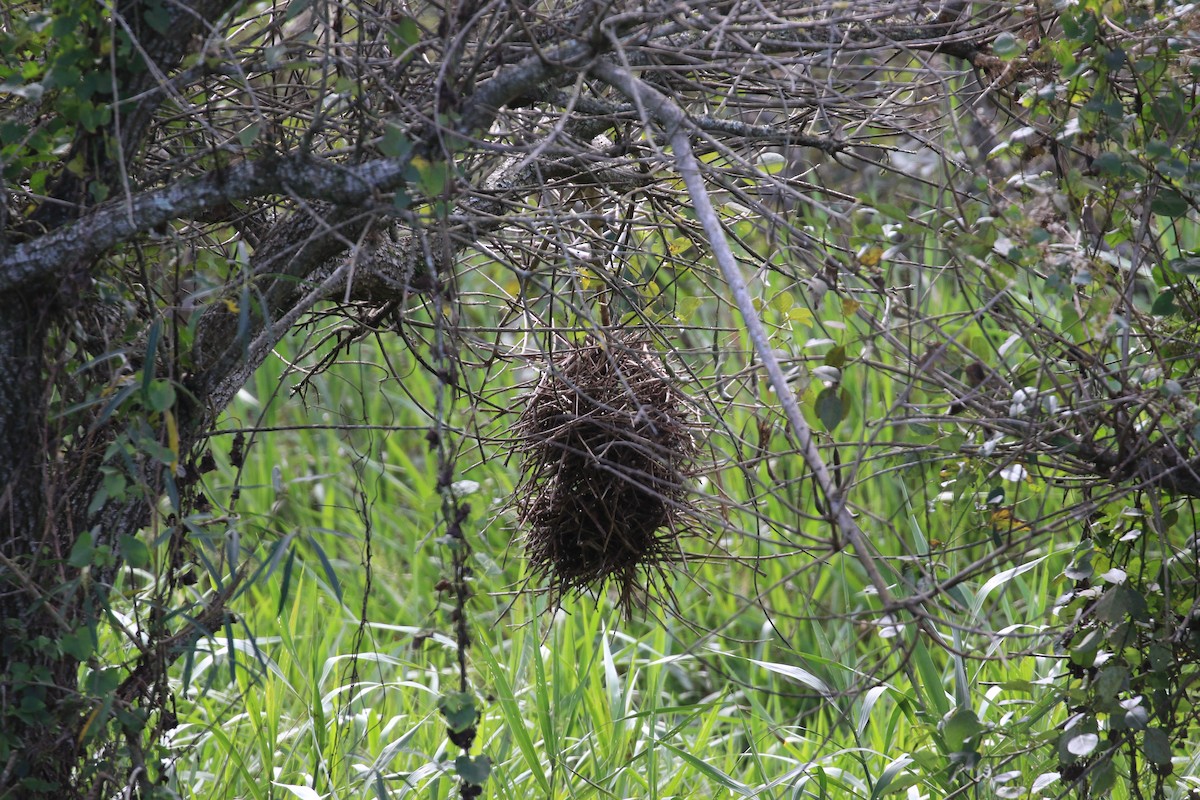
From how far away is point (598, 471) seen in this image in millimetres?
1855

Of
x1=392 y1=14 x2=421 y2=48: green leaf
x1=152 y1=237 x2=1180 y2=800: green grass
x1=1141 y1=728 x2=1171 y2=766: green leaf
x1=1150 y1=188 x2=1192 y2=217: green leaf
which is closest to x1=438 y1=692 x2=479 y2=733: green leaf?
x1=152 y1=237 x2=1180 y2=800: green grass

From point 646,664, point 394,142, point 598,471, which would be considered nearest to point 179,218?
point 394,142

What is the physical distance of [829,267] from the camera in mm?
1460

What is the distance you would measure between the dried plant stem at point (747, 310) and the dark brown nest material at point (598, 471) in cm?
55

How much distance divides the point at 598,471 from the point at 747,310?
0.76m

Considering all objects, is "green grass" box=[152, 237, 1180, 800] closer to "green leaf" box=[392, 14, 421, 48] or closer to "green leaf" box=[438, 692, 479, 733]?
"green leaf" box=[438, 692, 479, 733]

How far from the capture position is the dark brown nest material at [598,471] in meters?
1.83

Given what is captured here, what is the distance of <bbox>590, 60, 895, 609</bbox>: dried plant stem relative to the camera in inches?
42.3

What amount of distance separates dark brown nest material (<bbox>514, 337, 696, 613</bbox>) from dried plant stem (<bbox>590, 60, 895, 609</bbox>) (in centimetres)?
55

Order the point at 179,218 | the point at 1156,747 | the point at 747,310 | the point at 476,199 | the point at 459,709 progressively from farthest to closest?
the point at 476,199
the point at 1156,747
the point at 179,218
the point at 459,709
the point at 747,310

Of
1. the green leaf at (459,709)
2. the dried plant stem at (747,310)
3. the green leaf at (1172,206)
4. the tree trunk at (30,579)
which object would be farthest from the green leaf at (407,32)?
the green leaf at (1172,206)

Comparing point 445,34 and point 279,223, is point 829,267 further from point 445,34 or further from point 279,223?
point 279,223

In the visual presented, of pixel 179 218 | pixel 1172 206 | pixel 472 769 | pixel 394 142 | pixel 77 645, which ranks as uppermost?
pixel 179 218

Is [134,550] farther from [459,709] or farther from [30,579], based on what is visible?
[459,709]
